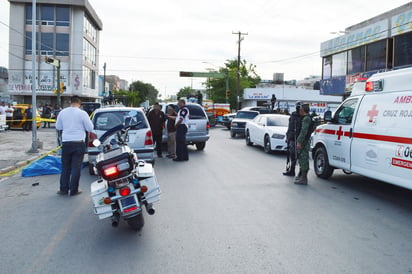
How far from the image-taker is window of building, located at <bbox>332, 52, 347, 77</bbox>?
28.3 metres

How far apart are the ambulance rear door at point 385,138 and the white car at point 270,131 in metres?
6.13

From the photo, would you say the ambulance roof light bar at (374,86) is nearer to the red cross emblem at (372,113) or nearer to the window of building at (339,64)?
the red cross emblem at (372,113)

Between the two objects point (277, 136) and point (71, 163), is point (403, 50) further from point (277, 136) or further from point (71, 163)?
point (71, 163)

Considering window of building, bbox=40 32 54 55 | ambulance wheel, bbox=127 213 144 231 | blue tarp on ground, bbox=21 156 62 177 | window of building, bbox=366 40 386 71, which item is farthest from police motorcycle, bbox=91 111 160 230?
window of building, bbox=40 32 54 55

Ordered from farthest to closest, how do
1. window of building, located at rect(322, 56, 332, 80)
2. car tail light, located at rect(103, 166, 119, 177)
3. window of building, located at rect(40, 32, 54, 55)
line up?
window of building, located at rect(40, 32, 54, 55), window of building, located at rect(322, 56, 332, 80), car tail light, located at rect(103, 166, 119, 177)

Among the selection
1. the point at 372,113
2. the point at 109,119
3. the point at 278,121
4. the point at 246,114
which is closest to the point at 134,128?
the point at 109,119

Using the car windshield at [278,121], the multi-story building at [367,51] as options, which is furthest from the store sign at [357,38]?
the car windshield at [278,121]

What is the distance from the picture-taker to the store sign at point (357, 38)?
2361cm

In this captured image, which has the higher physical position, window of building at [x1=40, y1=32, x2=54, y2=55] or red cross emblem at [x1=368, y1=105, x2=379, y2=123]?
window of building at [x1=40, y1=32, x2=54, y2=55]

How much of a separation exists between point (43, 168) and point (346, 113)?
7.38 meters

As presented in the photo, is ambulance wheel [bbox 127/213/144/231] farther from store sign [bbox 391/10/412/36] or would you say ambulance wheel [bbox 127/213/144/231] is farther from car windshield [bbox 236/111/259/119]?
store sign [bbox 391/10/412/36]

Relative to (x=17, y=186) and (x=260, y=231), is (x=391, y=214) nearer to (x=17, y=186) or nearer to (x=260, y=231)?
(x=260, y=231)

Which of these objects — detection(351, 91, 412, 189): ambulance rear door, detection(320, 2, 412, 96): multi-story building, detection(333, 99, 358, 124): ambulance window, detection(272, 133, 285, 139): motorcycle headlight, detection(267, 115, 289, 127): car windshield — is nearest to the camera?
detection(351, 91, 412, 189): ambulance rear door

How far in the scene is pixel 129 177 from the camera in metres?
5.07
